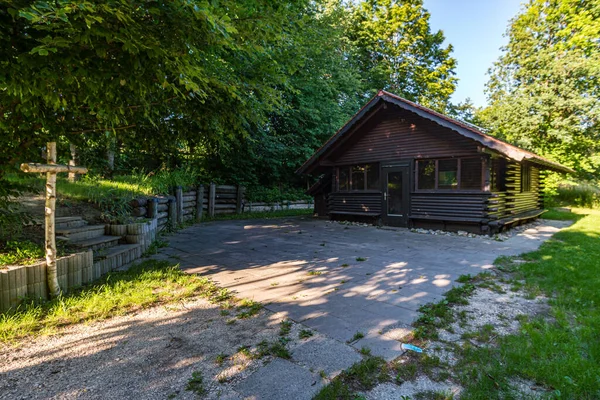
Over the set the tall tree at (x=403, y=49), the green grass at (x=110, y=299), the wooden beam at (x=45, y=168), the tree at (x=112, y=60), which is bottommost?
the green grass at (x=110, y=299)

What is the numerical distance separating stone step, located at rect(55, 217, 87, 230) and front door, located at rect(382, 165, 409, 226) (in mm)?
9494

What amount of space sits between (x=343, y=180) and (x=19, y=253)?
37.0 ft

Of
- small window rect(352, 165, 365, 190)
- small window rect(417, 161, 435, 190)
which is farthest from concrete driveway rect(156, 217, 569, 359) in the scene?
small window rect(352, 165, 365, 190)

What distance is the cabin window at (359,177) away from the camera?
1230cm

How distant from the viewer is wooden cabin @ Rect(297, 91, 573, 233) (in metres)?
9.37

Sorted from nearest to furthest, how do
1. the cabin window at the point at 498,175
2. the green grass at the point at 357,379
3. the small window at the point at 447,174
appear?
the green grass at the point at 357,379 → the cabin window at the point at 498,175 → the small window at the point at 447,174

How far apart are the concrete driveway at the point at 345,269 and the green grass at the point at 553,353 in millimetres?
675

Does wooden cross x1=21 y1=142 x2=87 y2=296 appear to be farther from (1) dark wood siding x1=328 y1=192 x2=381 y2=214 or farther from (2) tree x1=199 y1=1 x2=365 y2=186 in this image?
(2) tree x1=199 y1=1 x2=365 y2=186

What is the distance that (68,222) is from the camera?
17.3 feet

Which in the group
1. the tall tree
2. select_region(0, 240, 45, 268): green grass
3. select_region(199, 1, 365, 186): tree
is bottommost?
select_region(0, 240, 45, 268): green grass

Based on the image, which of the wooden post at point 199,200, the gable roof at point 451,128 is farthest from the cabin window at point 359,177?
the wooden post at point 199,200

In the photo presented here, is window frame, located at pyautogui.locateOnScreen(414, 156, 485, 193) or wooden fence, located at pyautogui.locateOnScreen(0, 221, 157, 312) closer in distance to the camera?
wooden fence, located at pyautogui.locateOnScreen(0, 221, 157, 312)

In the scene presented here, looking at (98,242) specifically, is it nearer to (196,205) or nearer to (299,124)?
(196,205)

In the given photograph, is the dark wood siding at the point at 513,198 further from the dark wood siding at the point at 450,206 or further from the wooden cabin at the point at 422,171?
the dark wood siding at the point at 450,206
